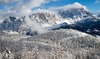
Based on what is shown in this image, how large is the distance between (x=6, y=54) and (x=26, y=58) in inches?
206

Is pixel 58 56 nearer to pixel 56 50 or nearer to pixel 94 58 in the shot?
pixel 56 50

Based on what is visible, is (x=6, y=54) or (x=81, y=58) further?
(x=81, y=58)

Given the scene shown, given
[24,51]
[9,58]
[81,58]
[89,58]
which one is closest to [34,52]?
[24,51]

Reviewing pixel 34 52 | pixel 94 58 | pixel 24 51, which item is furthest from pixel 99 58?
pixel 24 51

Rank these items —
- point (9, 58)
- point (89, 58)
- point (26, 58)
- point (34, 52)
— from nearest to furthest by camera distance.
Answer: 1. point (9, 58)
2. point (26, 58)
3. point (34, 52)
4. point (89, 58)

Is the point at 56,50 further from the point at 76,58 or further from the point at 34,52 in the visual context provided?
the point at 76,58

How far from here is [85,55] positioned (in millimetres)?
166000

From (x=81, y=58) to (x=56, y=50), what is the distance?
90630mm

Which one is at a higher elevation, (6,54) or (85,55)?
(6,54)

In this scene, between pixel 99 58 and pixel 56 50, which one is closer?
pixel 56 50

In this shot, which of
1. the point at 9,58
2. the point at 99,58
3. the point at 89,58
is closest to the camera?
the point at 9,58

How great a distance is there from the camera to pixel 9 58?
60.0 m

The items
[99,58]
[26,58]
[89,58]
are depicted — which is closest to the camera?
[26,58]

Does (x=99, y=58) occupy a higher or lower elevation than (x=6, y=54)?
lower
